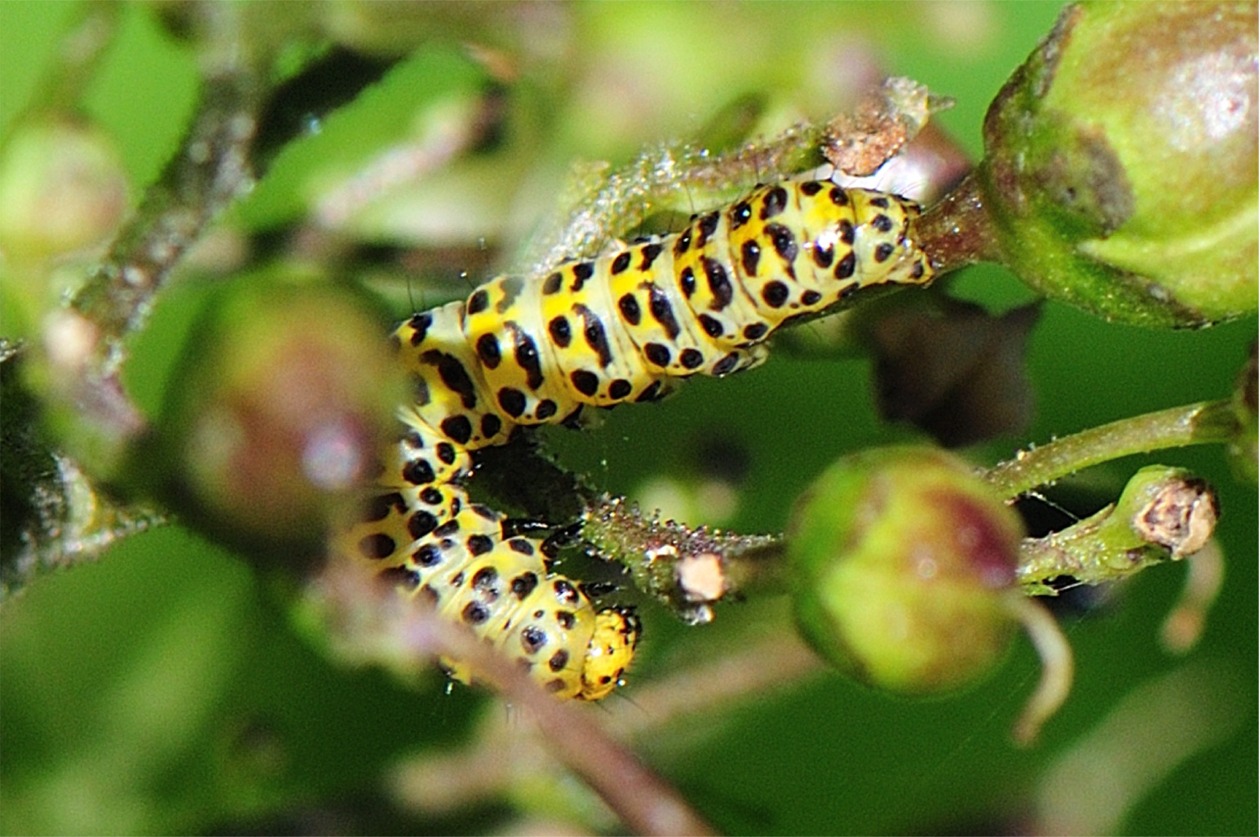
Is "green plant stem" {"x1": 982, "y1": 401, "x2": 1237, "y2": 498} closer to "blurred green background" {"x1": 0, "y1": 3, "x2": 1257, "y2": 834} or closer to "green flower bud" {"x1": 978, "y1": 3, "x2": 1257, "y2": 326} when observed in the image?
"green flower bud" {"x1": 978, "y1": 3, "x2": 1257, "y2": 326}

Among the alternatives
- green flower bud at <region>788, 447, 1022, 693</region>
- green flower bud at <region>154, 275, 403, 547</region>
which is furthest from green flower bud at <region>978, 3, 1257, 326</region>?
green flower bud at <region>154, 275, 403, 547</region>

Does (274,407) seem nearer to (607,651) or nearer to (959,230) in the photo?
(959,230)

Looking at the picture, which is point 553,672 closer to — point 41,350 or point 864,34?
point 41,350

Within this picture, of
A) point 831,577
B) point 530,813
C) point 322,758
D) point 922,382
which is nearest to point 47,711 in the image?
point 322,758

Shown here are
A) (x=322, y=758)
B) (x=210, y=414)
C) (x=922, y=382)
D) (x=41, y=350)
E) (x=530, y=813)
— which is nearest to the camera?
(x=210, y=414)

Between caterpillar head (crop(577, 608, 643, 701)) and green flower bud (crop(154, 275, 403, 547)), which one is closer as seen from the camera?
green flower bud (crop(154, 275, 403, 547))
